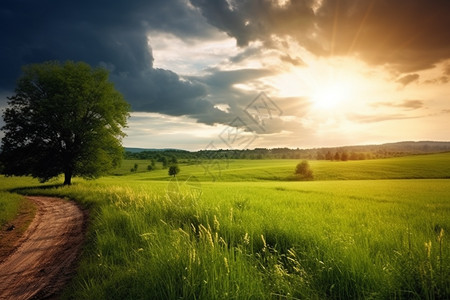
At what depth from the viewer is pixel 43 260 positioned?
23.4ft

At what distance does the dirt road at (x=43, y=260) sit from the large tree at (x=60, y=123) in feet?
63.6

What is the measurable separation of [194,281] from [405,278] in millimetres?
2761

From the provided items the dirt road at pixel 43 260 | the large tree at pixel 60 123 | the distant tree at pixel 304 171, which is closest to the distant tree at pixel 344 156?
the distant tree at pixel 304 171

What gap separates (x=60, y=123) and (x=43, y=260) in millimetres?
24666

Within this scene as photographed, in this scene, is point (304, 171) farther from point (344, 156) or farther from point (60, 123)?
point (344, 156)

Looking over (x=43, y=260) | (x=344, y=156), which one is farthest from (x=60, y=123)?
(x=344, y=156)

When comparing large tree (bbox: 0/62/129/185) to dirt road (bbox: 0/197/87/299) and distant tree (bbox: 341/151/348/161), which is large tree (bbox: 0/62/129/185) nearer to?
dirt road (bbox: 0/197/87/299)

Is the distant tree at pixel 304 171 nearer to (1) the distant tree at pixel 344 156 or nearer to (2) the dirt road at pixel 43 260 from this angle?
(1) the distant tree at pixel 344 156

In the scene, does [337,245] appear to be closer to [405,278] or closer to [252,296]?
[405,278]

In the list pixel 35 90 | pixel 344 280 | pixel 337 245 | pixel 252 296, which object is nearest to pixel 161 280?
pixel 252 296

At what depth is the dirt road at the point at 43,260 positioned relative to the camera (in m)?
5.55

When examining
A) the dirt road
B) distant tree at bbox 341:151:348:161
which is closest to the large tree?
the dirt road

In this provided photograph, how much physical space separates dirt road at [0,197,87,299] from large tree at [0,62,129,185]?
19398 mm

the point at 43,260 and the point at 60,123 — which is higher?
the point at 60,123
